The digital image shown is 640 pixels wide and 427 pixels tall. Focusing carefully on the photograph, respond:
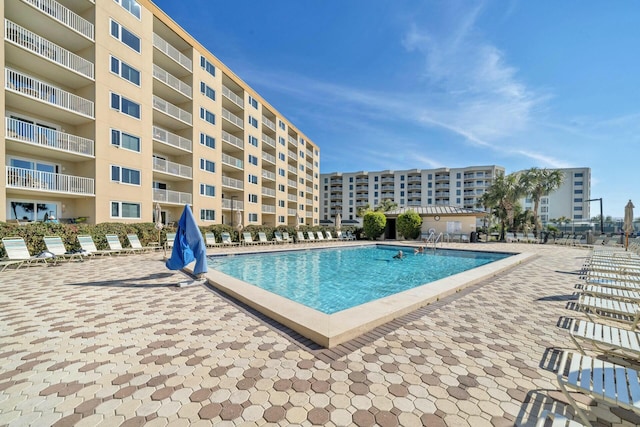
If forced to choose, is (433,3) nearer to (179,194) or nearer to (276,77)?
(276,77)

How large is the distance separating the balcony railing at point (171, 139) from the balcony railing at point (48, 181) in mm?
5972

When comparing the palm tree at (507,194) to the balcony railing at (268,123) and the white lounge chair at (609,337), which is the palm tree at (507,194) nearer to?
the balcony railing at (268,123)

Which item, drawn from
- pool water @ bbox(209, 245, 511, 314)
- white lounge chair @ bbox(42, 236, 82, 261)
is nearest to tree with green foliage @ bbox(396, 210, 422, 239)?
pool water @ bbox(209, 245, 511, 314)

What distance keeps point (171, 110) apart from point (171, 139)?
2347mm

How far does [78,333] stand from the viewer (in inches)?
157

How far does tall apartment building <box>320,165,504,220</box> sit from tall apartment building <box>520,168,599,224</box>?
811 inches

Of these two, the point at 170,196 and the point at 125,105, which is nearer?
the point at 125,105

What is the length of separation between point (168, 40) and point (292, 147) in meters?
22.5

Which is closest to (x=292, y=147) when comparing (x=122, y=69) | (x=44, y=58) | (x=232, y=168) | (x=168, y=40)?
(x=232, y=168)

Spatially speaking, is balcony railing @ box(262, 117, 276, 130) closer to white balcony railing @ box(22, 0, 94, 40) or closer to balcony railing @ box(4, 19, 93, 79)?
white balcony railing @ box(22, 0, 94, 40)

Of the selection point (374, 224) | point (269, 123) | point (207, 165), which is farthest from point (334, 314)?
point (269, 123)

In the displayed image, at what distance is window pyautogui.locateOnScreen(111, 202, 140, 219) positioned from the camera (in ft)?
52.5

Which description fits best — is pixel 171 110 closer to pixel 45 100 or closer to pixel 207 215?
pixel 45 100

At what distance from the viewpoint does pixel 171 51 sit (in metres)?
20.3
